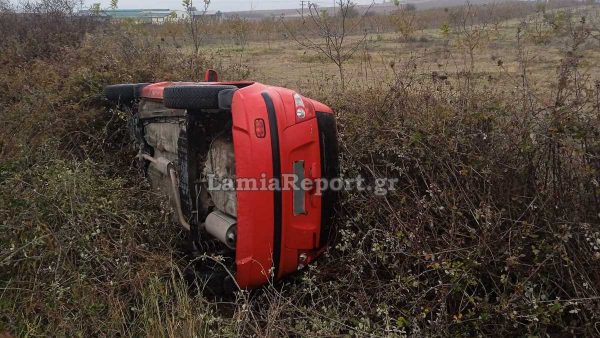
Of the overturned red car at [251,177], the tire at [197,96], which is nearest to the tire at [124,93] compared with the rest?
the overturned red car at [251,177]

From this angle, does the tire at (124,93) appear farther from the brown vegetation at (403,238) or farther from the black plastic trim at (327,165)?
the black plastic trim at (327,165)

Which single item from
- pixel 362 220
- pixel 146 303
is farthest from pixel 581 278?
pixel 146 303

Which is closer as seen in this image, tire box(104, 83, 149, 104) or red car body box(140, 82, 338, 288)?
red car body box(140, 82, 338, 288)

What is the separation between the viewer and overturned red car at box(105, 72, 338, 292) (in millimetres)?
2789

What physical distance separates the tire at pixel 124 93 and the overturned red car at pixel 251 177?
89 centimetres

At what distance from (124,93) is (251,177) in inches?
87.7

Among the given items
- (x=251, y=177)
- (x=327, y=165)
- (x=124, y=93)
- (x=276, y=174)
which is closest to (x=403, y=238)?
(x=327, y=165)

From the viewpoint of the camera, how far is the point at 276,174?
2801 millimetres

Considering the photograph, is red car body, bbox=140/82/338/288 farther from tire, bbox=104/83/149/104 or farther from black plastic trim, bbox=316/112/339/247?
tire, bbox=104/83/149/104

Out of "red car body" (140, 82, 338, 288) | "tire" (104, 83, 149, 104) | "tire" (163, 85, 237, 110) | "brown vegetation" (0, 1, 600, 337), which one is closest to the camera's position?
"brown vegetation" (0, 1, 600, 337)

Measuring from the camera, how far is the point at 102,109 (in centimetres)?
523

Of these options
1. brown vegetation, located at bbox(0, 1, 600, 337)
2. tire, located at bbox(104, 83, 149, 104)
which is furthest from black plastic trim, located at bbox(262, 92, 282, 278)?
tire, located at bbox(104, 83, 149, 104)

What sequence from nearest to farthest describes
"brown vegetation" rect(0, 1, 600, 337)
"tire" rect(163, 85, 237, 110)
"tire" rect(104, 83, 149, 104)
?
"brown vegetation" rect(0, 1, 600, 337)
"tire" rect(163, 85, 237, 110)
"tire" rect(104, 83, 149, 104)

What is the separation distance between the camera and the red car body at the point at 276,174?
9.09ft
